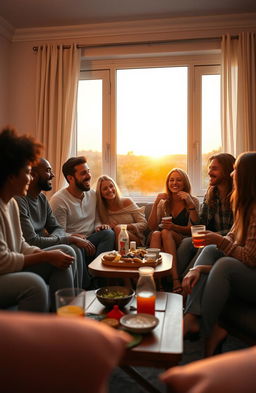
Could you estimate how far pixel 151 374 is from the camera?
192cm

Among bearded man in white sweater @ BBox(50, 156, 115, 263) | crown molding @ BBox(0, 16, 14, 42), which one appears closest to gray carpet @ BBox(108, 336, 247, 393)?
bearded man in white sweater @ BBox(50, 156, 115, 263)

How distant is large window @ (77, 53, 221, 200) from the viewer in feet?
13.8

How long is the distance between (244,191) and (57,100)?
291cm

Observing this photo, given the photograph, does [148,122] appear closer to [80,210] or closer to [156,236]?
[80,210]

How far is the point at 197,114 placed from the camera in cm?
417

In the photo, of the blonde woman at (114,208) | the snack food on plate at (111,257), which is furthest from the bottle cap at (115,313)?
the blonde woman at (114,208)

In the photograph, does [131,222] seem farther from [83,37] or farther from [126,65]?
[83,37]

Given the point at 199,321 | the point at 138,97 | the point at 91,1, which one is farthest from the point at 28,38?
the point at 199,321

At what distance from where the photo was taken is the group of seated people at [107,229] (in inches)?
71.0

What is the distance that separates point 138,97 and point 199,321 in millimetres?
2985

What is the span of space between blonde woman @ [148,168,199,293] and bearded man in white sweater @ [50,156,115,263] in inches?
17.8

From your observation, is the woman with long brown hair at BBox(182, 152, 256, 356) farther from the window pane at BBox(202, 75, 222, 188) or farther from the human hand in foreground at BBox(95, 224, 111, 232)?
the window pane at BBox(202, 75, 222, 188)

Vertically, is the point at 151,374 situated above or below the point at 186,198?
below

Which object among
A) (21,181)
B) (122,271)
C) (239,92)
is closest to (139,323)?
(122,271)
